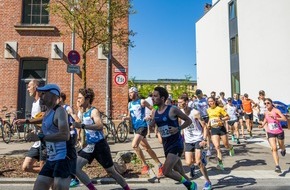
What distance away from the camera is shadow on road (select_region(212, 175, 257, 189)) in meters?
5.88

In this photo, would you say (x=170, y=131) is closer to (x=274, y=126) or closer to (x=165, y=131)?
(x=165, y=131)

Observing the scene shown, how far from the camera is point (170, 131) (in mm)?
4746

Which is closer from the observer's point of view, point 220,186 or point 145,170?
point 220,186

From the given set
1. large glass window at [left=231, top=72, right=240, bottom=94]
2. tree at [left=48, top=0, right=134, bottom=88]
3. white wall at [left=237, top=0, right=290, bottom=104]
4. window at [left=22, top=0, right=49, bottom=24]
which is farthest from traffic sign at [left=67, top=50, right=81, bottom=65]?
large glass window at [left=231, top=72, right=240, bottom=94]

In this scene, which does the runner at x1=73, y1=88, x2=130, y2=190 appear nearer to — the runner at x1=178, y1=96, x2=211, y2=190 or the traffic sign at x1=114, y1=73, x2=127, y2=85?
the runner at x1=178, y1=96, x2=211, y2=190

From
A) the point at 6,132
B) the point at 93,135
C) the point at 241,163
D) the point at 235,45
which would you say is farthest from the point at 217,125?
the point at 235,45

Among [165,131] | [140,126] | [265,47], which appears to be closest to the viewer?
[165,131]

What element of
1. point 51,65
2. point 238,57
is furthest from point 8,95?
point 238,57

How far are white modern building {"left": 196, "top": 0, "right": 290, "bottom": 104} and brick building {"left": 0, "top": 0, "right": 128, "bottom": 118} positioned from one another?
13076mm

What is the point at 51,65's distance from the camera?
48.0 feet

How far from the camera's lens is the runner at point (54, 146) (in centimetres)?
327

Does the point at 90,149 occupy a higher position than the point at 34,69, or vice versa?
the point at 34,69

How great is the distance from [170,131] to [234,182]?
2.44 metres

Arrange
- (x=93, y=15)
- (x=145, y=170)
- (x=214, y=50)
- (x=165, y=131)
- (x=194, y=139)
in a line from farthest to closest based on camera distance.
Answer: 1. (x=214, y=50)
2. (x=93, y=15)
3. (x=145, y=170)
4. (x=194, y=139)
5. (x=165, y=131)
